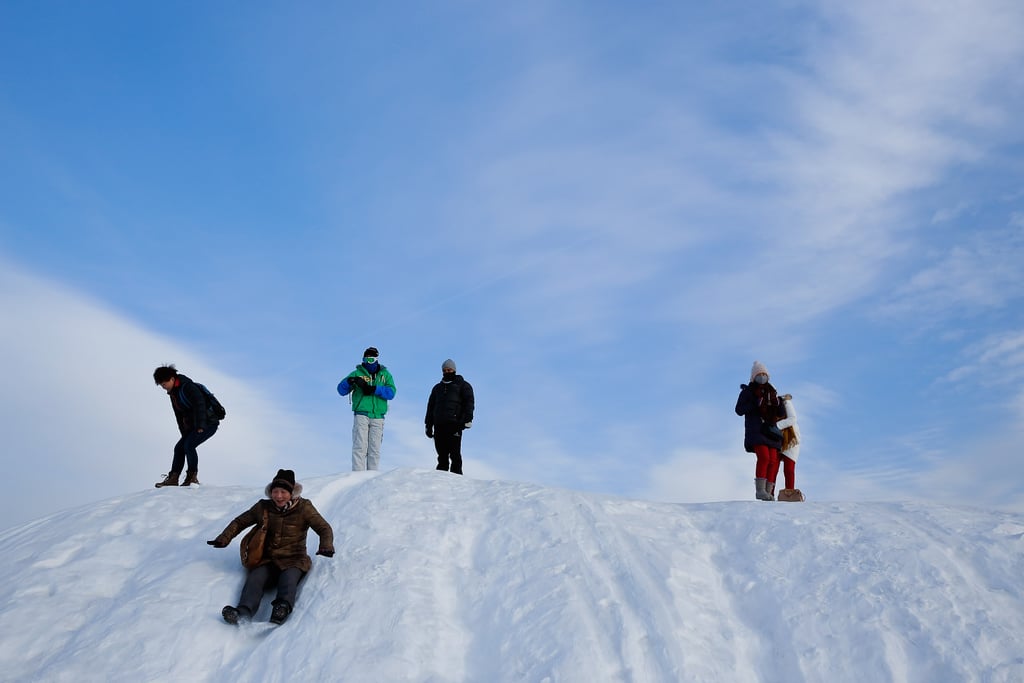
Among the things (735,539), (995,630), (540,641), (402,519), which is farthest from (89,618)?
(995,630)

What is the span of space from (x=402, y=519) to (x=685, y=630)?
3605 mm

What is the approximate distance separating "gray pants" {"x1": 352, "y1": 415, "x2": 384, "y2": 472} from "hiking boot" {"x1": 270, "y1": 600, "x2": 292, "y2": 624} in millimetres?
5802

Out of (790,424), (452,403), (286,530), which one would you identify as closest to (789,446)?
(790,424)

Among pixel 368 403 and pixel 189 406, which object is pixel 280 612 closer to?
pixel 189 406

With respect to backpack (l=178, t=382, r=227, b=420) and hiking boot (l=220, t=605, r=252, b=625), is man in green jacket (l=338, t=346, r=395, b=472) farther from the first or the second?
hiking boot (l=220, t=605, r=252, b=625)

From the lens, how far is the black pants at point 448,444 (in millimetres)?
13688

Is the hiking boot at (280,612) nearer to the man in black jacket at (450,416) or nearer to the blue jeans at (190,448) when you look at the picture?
the blue jeans at (190,448)

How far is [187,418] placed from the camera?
1182 centimetres

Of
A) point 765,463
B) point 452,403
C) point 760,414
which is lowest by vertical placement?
point 765,463

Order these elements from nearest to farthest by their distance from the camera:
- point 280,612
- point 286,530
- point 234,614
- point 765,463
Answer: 1. point 234,614
2. point 280,612
3. point 286,530
4. point 765,463

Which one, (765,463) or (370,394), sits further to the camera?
(370,394)

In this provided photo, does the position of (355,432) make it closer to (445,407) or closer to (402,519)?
(445,407)

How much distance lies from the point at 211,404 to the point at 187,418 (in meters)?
0.38

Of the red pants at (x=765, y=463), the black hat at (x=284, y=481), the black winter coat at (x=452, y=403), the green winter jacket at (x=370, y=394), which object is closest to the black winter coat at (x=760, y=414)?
the red pants at (x=765, y=463)
